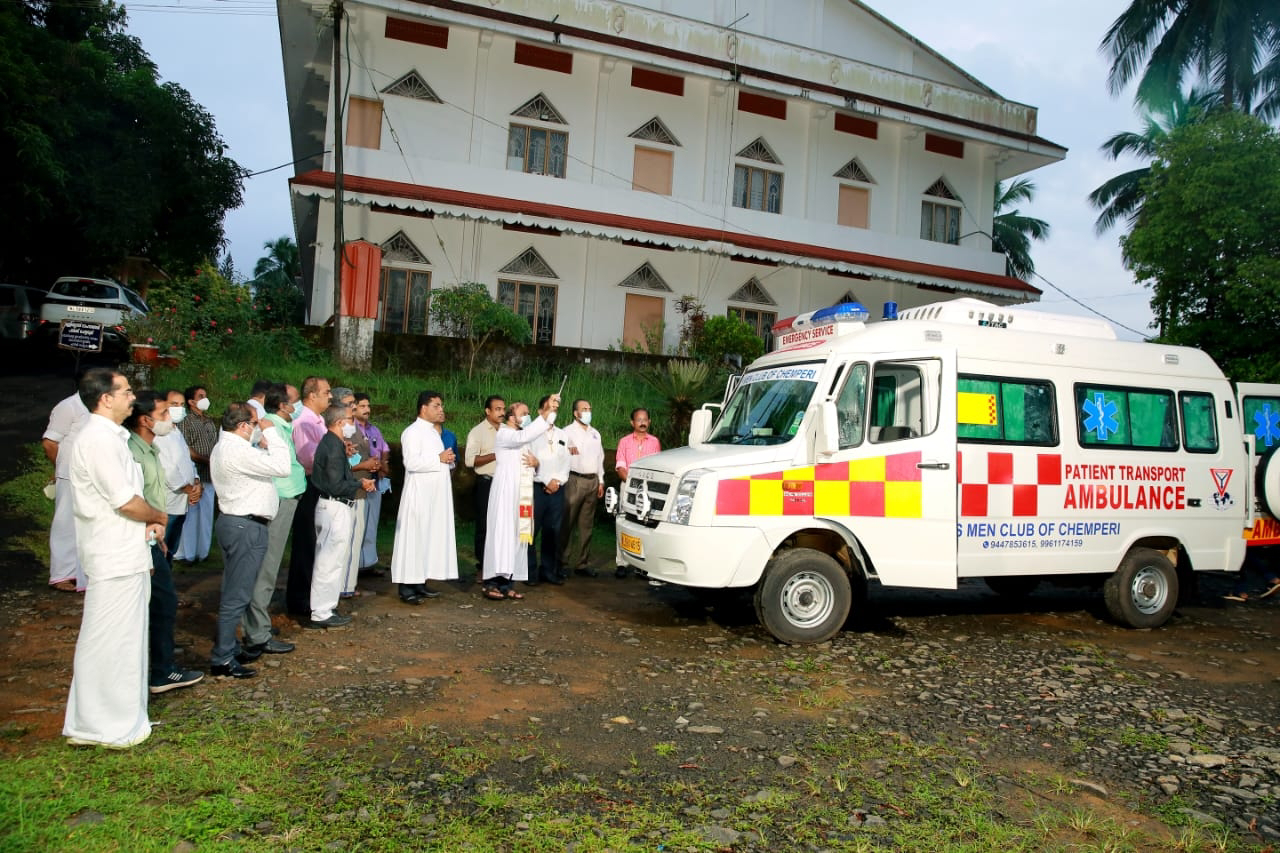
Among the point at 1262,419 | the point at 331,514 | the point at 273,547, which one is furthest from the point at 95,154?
the point at 1262,419

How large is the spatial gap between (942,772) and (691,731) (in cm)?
131

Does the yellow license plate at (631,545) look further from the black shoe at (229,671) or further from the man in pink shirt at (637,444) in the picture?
the black shoe at (229,671)

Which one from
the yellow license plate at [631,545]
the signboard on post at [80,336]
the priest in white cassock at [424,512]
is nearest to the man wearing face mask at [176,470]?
the priest in white cassock at [424,512]

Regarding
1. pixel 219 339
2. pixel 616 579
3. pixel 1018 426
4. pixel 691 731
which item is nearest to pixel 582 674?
pixel 691 731

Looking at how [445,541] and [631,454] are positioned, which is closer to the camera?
[445,541]

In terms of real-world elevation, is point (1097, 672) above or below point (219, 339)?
below

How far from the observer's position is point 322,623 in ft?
21.4

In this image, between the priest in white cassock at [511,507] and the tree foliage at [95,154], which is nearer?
the priest in white cassock at [511,507]

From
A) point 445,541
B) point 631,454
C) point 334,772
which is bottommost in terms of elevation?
point 334,772

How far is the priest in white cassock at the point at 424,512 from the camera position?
7395mm

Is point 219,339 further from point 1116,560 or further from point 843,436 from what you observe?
point 1116,560

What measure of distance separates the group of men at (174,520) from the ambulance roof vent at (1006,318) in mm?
4950

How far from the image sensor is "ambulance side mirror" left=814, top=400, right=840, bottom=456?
6301 mm

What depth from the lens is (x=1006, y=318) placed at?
7.55 metres
